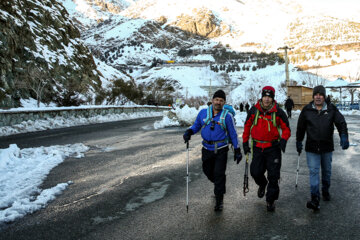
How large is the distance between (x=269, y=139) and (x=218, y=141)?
746mm

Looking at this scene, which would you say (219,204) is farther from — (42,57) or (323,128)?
(42,57)

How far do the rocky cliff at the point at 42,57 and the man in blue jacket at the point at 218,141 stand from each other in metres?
24.1

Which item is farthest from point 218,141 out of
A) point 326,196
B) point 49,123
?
point 49,123

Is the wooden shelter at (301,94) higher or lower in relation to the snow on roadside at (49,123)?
higher

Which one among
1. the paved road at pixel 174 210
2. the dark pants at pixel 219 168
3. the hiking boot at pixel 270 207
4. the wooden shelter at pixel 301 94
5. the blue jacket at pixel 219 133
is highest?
the wooden shelter at pixel 301 94

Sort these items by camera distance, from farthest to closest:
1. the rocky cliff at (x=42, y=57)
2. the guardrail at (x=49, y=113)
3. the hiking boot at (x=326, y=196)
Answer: the rocky cliff at (x=42, y=57) → the guardrail at (x=49, y=113) → the hiking boot at (x=326, y=196)

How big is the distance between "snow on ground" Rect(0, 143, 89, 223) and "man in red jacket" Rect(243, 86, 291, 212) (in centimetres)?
336

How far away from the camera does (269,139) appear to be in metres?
4.71

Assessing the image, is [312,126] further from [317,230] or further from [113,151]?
[113,151]

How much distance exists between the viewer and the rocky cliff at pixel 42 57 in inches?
1099

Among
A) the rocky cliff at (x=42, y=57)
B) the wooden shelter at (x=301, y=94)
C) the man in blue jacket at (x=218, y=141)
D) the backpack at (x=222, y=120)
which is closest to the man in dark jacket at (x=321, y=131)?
the man in blue jacket at (x=218, y=141)

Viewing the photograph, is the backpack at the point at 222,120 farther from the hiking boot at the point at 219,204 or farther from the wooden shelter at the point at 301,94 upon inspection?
the wooden shelter at the point at 301,94

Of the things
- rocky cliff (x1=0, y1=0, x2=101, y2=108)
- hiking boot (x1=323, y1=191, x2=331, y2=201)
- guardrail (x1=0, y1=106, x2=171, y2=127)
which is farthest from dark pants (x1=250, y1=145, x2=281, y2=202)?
rocky cliff (x1=0, y1=0, x2=101, y2=108)

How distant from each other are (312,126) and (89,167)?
17.1 feet
